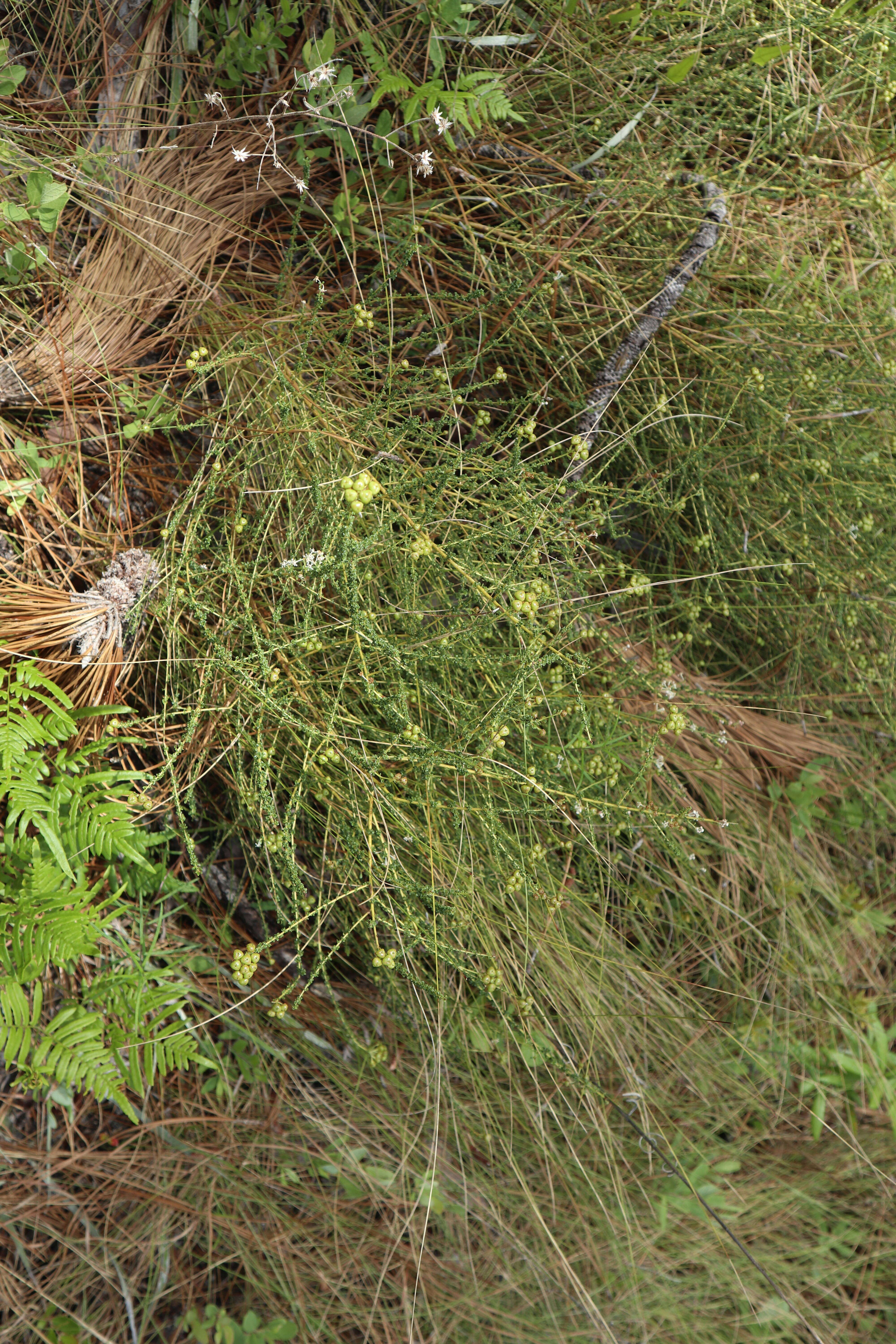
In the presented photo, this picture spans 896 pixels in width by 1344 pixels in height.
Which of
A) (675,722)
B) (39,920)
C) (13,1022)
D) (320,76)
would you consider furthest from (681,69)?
(13,1022)

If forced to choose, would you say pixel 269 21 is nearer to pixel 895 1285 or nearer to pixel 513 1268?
pixel 513 1268

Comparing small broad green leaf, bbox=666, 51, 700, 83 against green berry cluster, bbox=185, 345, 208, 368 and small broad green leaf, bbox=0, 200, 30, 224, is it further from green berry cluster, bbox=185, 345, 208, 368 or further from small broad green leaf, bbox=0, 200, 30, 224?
small broad green leaf, bbox=0, 200, 30, 224

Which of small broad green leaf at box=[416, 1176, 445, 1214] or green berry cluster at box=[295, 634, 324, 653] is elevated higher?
green berry cluster at box=[295, 634, 324, 653]

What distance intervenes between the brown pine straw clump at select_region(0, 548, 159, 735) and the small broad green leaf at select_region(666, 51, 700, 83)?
54.1 inches

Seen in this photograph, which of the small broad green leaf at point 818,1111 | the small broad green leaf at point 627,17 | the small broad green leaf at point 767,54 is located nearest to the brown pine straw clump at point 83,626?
the small broad green leaf at point 627,17

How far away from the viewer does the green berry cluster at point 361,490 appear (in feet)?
3.73

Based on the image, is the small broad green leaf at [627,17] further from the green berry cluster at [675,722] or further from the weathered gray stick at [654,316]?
the green berry cluster at [675,722]

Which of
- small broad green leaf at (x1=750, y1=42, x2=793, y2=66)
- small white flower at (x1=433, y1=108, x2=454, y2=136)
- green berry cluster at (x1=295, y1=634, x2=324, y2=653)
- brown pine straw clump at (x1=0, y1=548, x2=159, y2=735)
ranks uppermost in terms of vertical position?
small broad green leaf at (x1=750, y1=42, x2=793, y2=66)

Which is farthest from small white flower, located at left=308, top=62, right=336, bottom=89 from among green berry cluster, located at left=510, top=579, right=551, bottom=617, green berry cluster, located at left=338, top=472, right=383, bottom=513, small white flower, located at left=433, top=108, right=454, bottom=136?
green berry cluster, located at left=510, top=579, right=551, bottom=617

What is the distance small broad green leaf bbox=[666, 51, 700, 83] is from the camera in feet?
4.98

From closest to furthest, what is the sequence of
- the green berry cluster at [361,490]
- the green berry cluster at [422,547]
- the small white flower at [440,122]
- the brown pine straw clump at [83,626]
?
the green berry cluster at [361,490] < the green berry cluster at [422,547] < the small white flower at [440,122] < the brown pine straw clump at [83,626]

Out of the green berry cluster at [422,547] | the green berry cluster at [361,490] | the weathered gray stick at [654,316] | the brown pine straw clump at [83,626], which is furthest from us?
the weathered gray stick at [654,316]

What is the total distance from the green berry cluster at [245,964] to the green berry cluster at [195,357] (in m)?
1.00

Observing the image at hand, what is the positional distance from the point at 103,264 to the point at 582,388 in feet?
3.30
